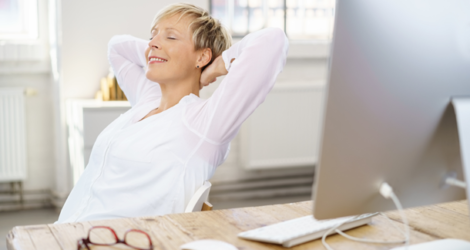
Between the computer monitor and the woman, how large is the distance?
2.30ft

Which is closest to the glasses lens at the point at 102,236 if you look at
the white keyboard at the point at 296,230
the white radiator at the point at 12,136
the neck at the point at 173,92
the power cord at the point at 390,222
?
the white keyboard at the point at 296,230

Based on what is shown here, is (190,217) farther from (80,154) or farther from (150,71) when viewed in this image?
(80,154)

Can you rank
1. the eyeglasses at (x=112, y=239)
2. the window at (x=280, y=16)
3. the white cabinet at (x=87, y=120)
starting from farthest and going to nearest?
1. the window at (x=280, y=16)
2. the white cabinet at (x=87, y=120)
3. the eyeglasses at (x=112, y=239)

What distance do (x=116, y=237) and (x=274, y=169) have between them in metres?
3.12

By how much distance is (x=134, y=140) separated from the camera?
1524mm

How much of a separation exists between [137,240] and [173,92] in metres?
0.80

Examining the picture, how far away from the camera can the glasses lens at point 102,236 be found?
0.96m

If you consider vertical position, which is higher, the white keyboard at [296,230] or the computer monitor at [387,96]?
the computer monitor at [387,96]

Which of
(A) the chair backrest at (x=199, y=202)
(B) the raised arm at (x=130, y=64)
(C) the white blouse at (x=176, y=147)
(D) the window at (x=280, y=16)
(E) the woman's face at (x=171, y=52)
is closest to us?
(A) the chair backrest at (x=199, y=202)

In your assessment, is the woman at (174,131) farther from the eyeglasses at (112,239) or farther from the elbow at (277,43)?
the eyeglasses at (112,239)

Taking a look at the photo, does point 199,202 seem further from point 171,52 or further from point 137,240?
point 171,52

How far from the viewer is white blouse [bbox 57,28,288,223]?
1456mm

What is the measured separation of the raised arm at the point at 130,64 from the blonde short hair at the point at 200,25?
0.28 m

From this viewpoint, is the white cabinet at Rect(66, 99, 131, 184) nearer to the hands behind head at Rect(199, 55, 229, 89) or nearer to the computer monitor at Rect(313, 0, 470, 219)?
the hands behind head at Rect(199, 55, 229, 89)
